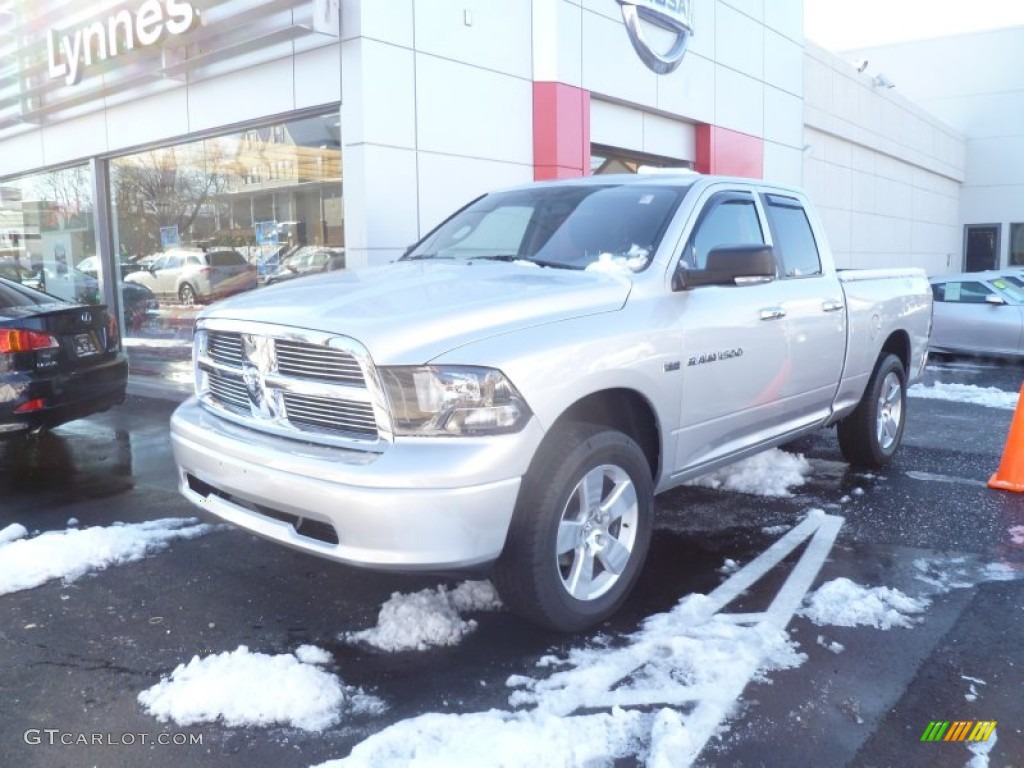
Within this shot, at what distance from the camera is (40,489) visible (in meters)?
6.20

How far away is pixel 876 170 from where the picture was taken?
2417cm

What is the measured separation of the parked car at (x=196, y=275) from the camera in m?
10.9

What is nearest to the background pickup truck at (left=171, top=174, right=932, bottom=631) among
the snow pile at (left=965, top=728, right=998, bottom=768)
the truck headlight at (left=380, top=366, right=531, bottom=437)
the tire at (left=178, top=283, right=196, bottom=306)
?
the truck headlight at (left=380, top=366, right=531, bottom=437)

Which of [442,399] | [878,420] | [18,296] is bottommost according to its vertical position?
[878,420]

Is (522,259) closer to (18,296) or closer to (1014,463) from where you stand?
(1014,463)

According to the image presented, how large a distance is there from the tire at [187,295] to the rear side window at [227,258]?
55 cm

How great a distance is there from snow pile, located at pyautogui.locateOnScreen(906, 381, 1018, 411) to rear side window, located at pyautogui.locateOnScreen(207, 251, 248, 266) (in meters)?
8.05

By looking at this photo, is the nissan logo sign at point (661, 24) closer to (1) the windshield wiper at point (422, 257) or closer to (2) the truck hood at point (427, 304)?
(1) the windshield wiper at point (422, 257)

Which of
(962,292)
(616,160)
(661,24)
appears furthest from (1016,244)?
(616,160)

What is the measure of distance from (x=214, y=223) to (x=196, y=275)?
0.79 metres

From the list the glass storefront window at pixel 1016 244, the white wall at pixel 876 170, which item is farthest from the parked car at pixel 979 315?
the glass storefront window at pixel 1016 244

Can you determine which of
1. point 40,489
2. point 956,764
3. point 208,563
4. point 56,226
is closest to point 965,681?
point 956,764

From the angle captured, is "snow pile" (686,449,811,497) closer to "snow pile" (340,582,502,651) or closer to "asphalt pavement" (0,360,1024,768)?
"asphalt pavement" (0,360,1024,768)

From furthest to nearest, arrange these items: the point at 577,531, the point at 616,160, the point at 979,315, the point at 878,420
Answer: the point at 616,160 → the point at 979,315 → the point at 878,420 → the point at 577,531
